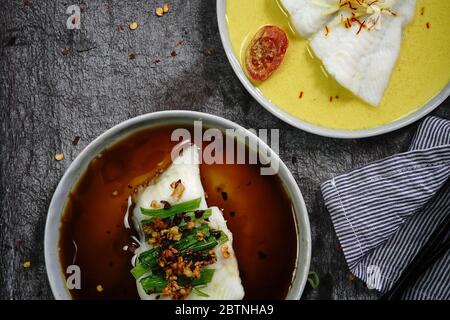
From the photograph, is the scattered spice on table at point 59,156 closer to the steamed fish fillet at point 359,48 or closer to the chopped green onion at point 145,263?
the chopped green onion at point 145,263

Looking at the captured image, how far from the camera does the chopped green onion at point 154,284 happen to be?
157 cm

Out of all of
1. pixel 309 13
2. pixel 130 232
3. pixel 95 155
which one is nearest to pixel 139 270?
pixel 130 232

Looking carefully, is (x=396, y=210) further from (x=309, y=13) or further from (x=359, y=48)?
(x=309, y=13)

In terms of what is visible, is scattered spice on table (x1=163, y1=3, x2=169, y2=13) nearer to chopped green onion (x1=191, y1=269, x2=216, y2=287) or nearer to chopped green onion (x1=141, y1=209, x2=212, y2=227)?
chopped green onion (x1=141, y1=209, x2=212, y2=227)

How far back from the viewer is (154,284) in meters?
1.58

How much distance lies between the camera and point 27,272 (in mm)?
1720

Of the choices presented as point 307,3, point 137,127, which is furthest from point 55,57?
point 307,3

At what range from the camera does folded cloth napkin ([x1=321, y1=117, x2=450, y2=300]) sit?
5.58 feet

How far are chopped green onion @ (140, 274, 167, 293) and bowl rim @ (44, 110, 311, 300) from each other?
0.26 metres

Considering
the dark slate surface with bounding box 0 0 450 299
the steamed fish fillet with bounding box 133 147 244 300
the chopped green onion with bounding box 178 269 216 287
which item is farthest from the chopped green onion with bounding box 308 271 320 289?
the chopped green onion with bounding box 178 269 216 287

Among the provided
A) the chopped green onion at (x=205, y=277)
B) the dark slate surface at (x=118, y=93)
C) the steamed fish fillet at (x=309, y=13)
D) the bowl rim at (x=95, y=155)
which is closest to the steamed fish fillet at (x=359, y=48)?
the steamed fish fillet at (x=309, y=13)

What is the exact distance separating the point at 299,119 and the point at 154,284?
2.19 feet

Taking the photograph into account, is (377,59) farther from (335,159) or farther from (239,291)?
(239,291)

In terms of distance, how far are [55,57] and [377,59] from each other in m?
1.03
